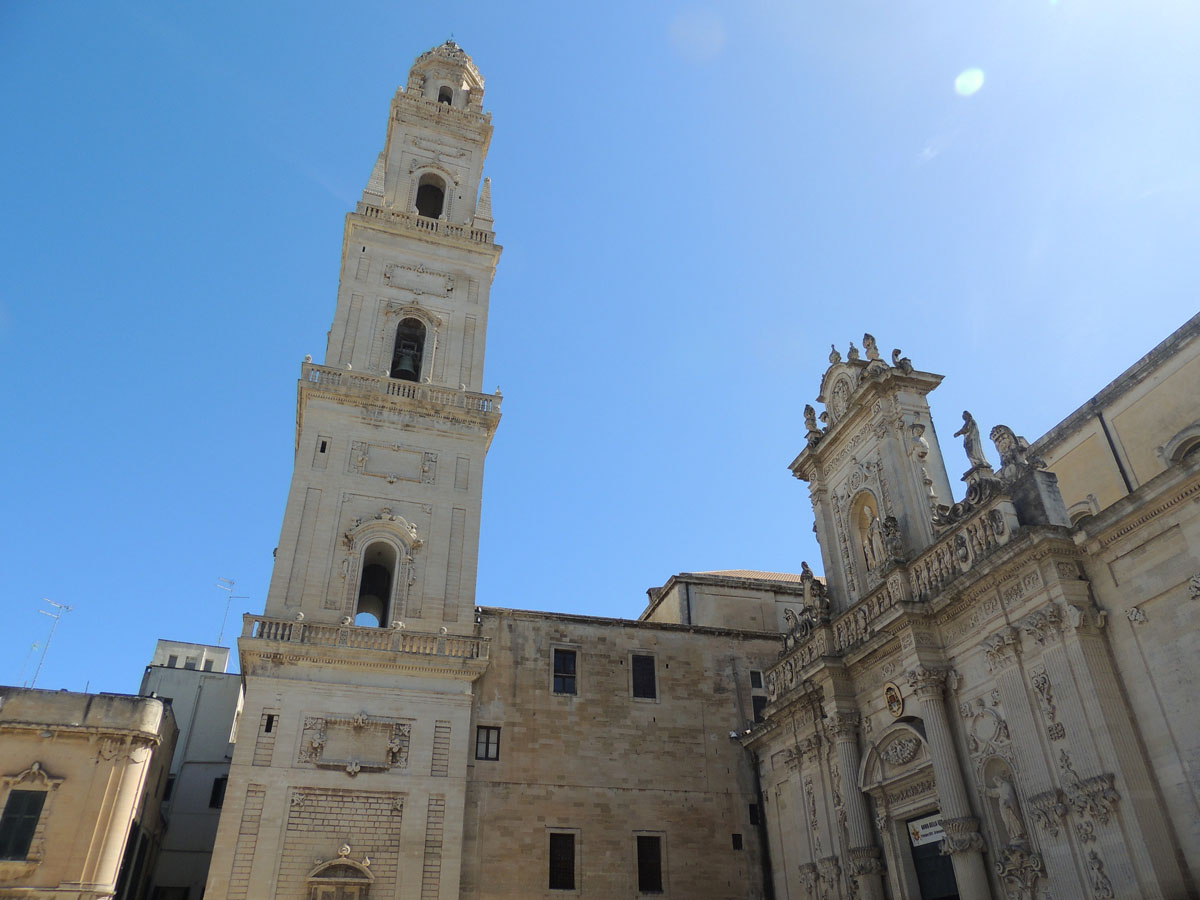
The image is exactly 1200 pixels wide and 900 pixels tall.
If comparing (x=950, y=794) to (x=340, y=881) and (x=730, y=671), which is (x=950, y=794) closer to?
(x=730, y=671)

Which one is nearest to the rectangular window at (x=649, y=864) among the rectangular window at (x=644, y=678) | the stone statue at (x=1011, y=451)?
the rectangular window at (x=644, y=678)

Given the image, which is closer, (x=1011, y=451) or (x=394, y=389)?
(x=1011, y=451)

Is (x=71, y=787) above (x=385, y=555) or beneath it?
beneath

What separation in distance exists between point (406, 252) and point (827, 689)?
1868 centimetres

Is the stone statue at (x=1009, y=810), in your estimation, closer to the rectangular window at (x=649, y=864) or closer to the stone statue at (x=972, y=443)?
the stone statue at (x=972, y=443)

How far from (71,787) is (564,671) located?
12.1 metres

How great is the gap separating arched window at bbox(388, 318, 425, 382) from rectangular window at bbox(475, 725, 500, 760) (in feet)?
35.0

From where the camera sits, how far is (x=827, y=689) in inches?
789

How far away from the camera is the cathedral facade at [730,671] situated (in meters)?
13.5

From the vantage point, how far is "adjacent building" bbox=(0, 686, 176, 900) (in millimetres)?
18750

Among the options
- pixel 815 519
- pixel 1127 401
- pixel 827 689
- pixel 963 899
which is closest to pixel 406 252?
pixel 815 519

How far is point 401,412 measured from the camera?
1010 inches

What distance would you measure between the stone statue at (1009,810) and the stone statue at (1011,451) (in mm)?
5411

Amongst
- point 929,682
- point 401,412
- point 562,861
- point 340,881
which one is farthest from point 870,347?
point 340,881
